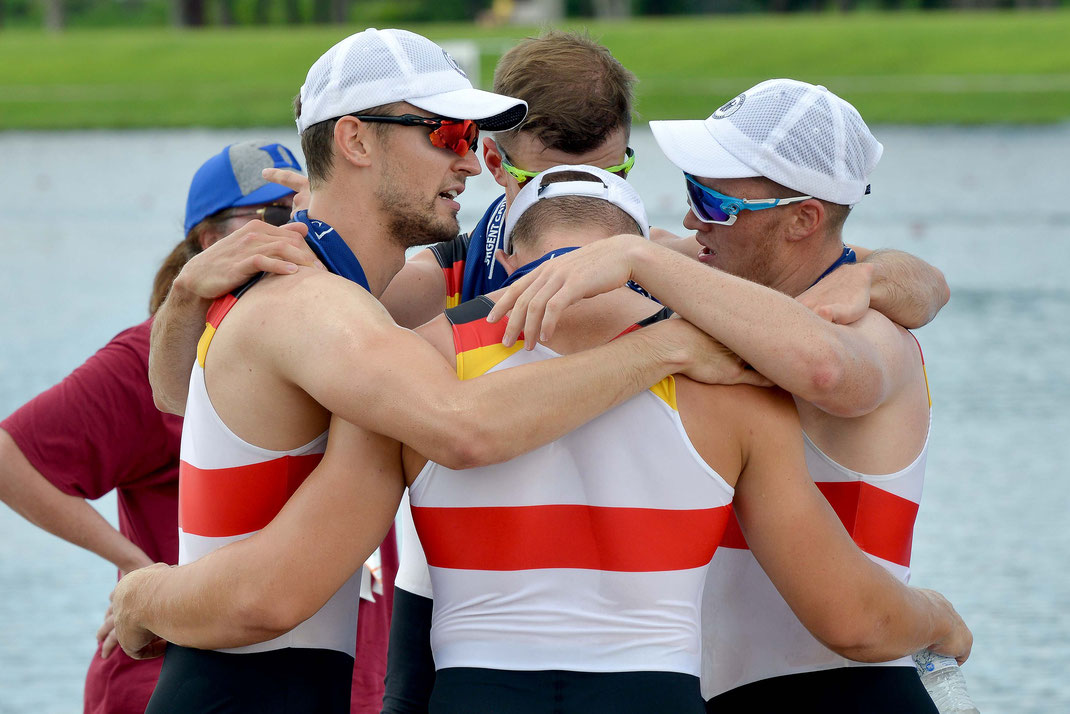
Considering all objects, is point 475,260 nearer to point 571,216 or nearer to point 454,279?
point 454,279

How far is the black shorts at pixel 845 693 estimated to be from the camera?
2904 mm

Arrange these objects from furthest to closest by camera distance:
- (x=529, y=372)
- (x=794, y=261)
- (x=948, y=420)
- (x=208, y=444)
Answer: (x=948, y=420), (x=794, y=261), (x=208, y=444), (x=529, y=372)

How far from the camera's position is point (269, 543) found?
8.33 ft

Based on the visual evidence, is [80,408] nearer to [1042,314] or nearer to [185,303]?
[185,303]

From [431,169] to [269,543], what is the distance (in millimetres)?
940

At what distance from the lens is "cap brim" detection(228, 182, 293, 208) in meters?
4.05

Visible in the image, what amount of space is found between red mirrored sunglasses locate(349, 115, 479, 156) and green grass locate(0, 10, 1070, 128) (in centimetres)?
2517

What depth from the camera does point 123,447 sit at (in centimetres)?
366

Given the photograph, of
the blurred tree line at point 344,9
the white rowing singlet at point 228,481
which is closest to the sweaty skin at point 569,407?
the white rowing singlet at point 228,481

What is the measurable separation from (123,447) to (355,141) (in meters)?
1.27

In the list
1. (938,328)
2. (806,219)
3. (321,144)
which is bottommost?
(938,328)

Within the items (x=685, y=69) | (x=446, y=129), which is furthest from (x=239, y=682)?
(x=685, y=69)

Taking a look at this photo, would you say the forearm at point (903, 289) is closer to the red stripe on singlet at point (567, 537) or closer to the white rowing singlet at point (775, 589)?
the white rowing singlet at point (775, 589)

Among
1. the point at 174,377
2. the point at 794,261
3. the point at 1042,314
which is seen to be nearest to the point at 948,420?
the point at 1042,314
